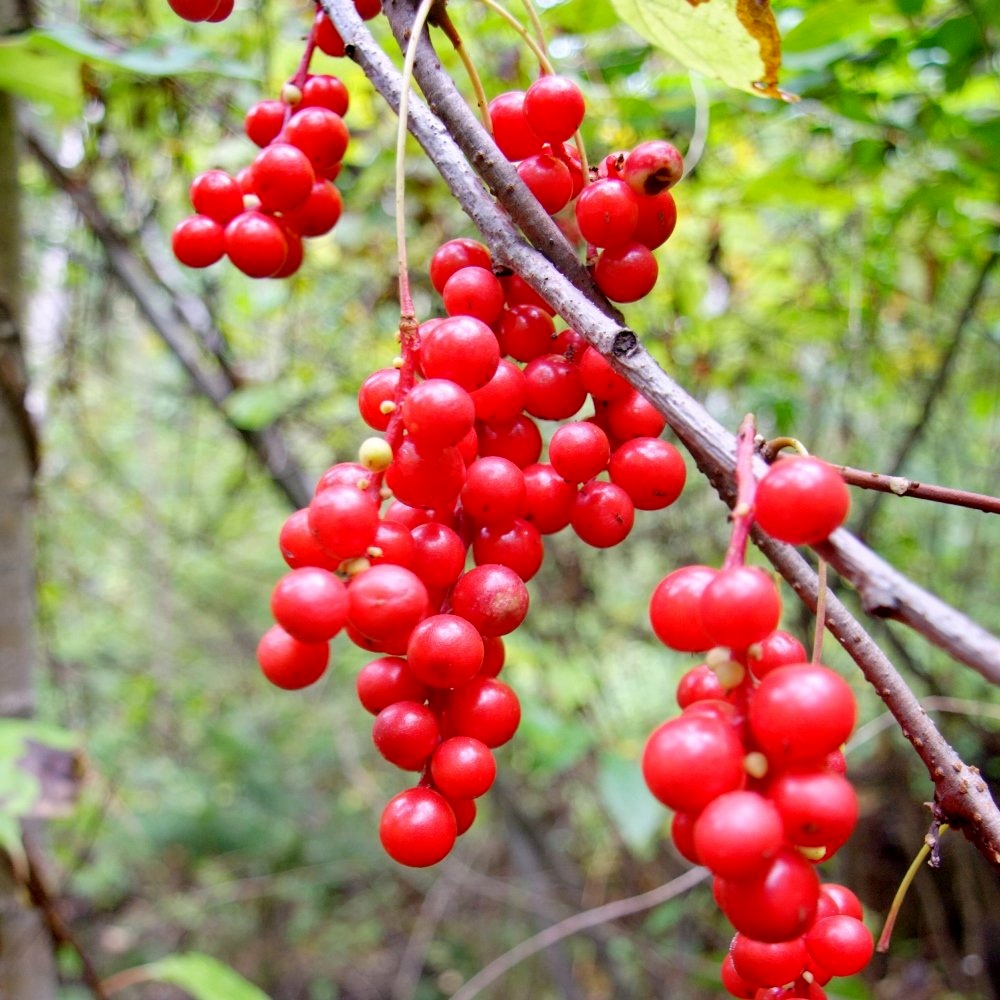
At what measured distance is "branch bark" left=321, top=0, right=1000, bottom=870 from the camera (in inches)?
13.5

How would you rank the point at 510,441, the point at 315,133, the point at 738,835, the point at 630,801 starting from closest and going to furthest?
1. the point at 738,835
2. the point at 510,441
3. the point at 315,133
4. the point at 630,801

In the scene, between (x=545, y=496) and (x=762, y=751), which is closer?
(x=762, y=751)

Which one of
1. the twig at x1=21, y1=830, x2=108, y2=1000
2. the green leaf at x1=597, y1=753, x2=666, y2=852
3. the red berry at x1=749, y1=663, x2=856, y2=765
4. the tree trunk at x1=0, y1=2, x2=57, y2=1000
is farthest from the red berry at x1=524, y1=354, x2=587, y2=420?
the green leaf at x1=597, y1=753, x2=666, y2=852

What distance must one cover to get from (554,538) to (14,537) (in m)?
1.30

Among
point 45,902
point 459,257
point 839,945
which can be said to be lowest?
point 45,902

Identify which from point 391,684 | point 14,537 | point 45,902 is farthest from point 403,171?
point 45,902

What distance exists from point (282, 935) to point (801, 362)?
10.5ft

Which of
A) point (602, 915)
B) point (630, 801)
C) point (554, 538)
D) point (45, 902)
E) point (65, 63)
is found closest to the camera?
point (65, 63)

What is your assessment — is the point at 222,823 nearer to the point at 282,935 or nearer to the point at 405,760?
the point at 282,935

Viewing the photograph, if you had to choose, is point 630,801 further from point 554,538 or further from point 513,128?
point 513,128

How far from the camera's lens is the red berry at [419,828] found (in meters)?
0.47

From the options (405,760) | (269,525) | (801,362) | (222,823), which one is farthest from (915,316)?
(222,823)

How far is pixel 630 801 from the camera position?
1.68m

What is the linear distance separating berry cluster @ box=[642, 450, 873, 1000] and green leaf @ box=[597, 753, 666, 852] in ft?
4.18
